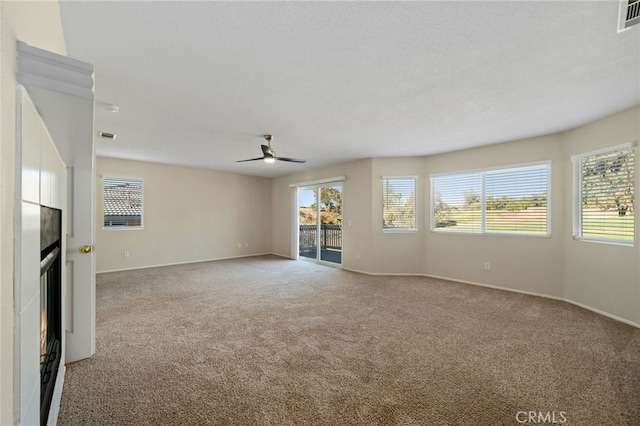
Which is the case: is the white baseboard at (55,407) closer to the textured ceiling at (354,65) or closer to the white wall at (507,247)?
the textured ceiling at (354,65)

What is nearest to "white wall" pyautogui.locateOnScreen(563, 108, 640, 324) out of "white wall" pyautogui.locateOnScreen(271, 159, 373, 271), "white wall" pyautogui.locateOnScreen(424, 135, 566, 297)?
"white wall" pyautogui.locateOnScreen(424, 135, 566, 297)

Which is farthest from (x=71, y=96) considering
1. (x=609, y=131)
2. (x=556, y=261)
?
(x=556, y=261)

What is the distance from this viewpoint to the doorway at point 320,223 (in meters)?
6.80

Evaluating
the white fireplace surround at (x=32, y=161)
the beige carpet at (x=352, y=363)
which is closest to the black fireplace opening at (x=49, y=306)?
the white fireplace surround at (x=32, y=161)

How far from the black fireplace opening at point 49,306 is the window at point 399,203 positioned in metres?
4.94

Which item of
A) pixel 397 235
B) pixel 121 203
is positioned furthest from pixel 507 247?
pixel 121 203

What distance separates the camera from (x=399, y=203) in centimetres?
574

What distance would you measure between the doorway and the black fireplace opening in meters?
5.30

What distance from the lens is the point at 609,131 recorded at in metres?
3.42

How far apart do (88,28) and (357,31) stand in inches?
66.9

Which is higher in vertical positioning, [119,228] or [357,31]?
[357,31]

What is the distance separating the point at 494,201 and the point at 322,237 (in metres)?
3.84

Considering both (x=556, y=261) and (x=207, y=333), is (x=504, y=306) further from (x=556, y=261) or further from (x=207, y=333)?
(x=207, y=333)

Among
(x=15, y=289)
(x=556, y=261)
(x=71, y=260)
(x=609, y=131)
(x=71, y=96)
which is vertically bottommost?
(x=556, y=261)
